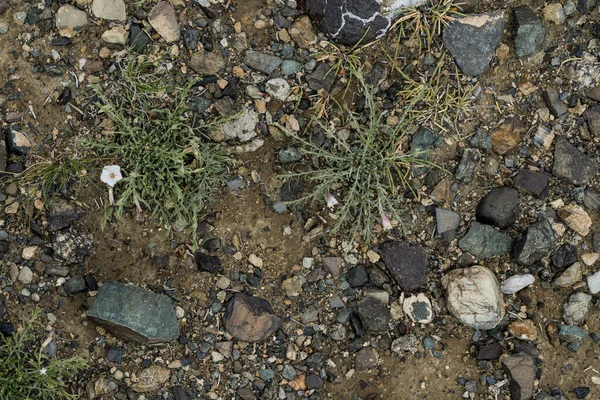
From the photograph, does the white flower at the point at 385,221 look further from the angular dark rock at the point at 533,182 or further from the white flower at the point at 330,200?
the angular dark rock at the point at 533,182

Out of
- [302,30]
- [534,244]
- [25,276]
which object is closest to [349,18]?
[302,30]

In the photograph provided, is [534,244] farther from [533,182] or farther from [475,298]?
[475,298]

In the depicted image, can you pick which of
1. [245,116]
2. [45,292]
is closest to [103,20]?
[245,116]

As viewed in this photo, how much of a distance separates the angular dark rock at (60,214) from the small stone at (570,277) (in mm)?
3579

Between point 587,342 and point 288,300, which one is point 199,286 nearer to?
point 288,300

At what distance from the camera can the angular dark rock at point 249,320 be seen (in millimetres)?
4902

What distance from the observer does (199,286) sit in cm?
496

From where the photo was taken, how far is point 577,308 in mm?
4965

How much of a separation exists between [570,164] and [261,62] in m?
2.40

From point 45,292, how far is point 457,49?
3.48 metres

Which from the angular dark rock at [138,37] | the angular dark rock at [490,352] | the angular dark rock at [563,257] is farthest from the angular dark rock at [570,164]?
the angular dark rock at [138,37]

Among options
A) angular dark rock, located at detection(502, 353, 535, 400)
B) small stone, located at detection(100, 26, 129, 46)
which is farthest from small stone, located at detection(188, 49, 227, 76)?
angular dark rock, located at detection(502, 353, 535, 400)

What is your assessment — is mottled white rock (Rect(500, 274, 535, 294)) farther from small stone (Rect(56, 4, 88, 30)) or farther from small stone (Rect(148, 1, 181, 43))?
small stone (Rect(56, 4, 88, 30))

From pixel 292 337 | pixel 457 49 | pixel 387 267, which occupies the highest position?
pixel 457 49
